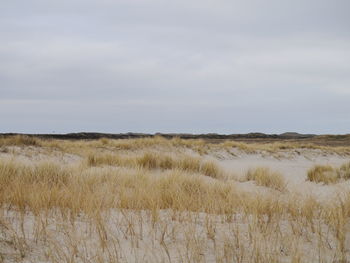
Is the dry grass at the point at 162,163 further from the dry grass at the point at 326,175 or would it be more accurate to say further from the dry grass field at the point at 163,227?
the dry grass field at the point at 163,227

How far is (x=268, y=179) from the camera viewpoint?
7895mm

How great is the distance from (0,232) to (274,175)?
6500 mm

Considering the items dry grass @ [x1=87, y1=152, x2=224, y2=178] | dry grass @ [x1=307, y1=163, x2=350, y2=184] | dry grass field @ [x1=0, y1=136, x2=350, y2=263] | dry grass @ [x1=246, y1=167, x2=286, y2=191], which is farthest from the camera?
dry grass @ [x1=87, y1=152, x2=224, y2=178]

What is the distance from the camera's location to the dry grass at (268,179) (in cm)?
761

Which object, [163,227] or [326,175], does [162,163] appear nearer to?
[326,175]

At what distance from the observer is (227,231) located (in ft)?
10.2

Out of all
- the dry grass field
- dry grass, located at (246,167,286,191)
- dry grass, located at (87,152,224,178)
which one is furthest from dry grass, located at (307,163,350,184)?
the dry grass field

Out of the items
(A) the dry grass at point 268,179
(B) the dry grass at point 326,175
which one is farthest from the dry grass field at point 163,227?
(B) the dry grass at point 326,175

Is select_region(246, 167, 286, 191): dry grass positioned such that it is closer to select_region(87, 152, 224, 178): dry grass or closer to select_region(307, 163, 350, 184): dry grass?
select_region(87, 152, 224, 178): dry grass

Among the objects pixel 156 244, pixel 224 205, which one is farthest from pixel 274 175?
pixel 156 244

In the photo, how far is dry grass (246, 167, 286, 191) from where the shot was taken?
7.61 m

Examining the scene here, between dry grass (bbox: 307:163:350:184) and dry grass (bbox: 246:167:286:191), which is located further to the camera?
dry grass (bbox: 307:163:350:184)

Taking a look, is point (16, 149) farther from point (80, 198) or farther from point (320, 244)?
point (320, 244)

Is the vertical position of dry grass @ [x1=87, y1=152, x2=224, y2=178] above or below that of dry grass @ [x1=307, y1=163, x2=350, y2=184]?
above
